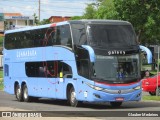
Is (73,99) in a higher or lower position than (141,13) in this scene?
lower

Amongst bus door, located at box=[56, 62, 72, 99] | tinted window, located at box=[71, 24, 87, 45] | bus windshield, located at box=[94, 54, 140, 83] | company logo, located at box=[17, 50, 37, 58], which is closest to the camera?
bus windshield, located at box=[94, 54, 140, 83]

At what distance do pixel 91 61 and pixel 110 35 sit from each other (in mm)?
1529

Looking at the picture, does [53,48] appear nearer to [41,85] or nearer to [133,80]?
[41,85]

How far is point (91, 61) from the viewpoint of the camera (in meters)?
22.1

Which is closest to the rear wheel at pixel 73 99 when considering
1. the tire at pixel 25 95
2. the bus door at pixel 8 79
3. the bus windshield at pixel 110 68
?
the bus windshield at pixel 110 68

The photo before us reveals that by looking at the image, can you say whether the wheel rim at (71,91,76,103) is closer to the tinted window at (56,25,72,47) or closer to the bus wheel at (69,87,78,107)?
the bus wheel at (69,87,78,107)

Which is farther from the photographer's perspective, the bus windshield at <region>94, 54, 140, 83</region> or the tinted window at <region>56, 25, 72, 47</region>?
the tinted window at <region>56, 25, 72, 47</region>

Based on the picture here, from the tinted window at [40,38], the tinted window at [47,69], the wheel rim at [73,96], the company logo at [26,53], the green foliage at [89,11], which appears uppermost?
the green foliage at [89,11]

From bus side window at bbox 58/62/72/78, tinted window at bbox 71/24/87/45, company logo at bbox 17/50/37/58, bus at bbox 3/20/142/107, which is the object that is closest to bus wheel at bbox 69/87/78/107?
bus at bbox 3/20/142/107

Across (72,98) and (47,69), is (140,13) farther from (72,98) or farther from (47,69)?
(72,98)

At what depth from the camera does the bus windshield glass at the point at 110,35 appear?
22.6m

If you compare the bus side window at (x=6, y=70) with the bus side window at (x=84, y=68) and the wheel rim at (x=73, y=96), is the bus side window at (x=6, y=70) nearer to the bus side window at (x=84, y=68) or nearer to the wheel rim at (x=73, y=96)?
the wheel rim at (x=73, y=96)

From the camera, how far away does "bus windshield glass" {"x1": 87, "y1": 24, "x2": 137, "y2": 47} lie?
890 inches

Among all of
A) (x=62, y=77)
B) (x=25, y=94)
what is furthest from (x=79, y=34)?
(x=25, y=94)
